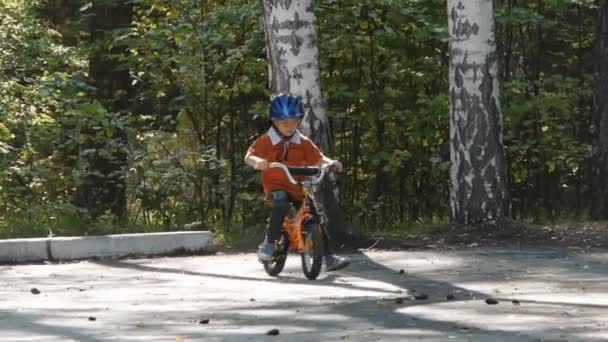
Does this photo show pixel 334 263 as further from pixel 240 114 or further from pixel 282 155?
pixel 240 114

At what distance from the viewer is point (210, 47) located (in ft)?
61.4

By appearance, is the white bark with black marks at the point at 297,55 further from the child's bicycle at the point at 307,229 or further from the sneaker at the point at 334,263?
the sneaker at the point at 334,263

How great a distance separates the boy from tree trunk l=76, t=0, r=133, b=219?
7.52 m

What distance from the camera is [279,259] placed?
1202 cm

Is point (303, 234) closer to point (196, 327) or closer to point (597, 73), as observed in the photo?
point (196, 327)

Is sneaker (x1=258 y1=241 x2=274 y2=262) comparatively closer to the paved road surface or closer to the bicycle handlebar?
the paved road surface

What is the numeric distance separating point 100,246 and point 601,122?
662 centimetres

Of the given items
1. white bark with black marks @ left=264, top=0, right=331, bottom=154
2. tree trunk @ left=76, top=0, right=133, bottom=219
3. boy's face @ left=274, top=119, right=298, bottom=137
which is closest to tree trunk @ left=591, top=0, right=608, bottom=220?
white bark with black marks @ left=264, top=0, right=331, bottom=154

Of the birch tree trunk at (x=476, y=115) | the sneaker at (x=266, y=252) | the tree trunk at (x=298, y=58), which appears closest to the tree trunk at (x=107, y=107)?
the tree trunk at (x=298, y=58)

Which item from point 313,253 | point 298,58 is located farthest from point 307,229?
point 298,58

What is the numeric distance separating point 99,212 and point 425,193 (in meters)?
4.87

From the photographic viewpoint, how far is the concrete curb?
45.6 ft

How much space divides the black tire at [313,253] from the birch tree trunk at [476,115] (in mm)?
3810

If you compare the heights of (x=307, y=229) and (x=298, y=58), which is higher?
(x=298, y=58)
